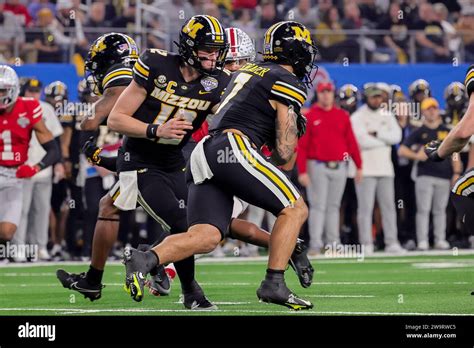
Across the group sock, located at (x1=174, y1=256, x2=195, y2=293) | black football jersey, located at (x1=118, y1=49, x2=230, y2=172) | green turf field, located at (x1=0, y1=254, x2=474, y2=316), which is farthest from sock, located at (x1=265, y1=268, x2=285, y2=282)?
black football jersey, located at (x1=118, y1=49, x2=230, y2=172)

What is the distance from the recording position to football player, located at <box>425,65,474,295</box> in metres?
7.91

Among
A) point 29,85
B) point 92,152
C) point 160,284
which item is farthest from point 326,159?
point 92,152

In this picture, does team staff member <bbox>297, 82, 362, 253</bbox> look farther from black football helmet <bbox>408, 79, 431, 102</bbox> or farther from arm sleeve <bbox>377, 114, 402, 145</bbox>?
black football helmet <bbox>408, 79, 431, 102</bbox>

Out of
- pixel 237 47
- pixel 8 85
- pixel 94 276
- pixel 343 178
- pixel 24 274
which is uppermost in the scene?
pixel 237 47

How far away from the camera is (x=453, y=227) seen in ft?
57.3

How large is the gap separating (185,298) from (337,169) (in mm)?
7408

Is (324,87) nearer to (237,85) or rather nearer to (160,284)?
(160,284)

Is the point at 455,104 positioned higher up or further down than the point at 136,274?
higher up

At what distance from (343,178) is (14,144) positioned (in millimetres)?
4849

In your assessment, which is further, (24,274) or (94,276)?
(24,274)

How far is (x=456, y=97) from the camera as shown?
16781 millimetres

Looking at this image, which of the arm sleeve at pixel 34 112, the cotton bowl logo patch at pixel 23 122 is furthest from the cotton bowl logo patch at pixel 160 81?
the cotton bowl logo patch at pixel 23 122

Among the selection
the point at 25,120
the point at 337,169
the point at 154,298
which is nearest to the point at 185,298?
the point at 154,298
